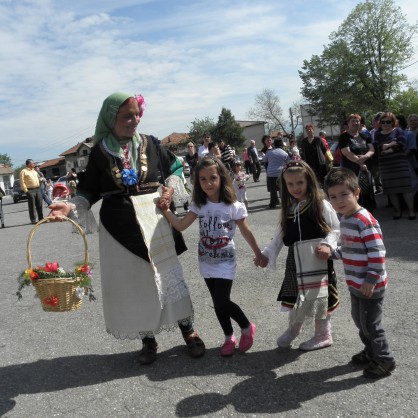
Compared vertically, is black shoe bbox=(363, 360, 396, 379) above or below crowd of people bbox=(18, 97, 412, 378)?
below

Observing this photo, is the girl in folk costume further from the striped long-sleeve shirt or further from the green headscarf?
the green headscarf

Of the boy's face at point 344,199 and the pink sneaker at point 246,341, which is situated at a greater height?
the boy's face at point 344,199

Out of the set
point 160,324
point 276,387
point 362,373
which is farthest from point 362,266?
point 160,324

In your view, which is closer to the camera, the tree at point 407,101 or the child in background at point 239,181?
the child in background at point 239,181

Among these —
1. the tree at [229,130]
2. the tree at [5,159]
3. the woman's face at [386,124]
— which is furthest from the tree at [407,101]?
the tree at [5,159]

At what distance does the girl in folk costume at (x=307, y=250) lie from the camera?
10.2ft

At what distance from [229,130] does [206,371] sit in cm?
6811

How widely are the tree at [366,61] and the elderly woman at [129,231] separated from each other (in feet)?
139

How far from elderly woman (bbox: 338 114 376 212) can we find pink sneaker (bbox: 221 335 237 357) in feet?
15.5

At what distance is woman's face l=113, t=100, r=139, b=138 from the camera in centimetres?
324

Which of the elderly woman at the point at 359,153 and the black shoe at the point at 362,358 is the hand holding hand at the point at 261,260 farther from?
the elderly woman at the point at 359,153

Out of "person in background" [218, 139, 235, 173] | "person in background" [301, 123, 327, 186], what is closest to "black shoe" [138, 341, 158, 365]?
"person in background" [301, 123, 327, 186]

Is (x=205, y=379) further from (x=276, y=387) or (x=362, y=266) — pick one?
(x=362, y=266)

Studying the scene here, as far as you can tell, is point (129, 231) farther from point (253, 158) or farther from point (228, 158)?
point (253, 158)
